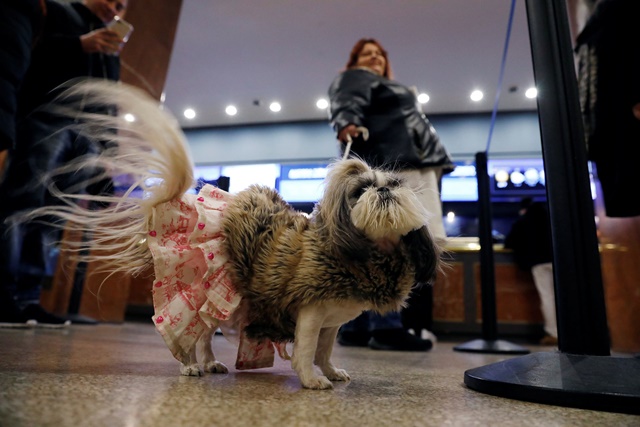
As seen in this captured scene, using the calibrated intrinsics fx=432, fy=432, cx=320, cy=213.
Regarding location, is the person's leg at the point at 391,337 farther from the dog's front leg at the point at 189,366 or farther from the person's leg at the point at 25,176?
the person's leg at the point at 25,176

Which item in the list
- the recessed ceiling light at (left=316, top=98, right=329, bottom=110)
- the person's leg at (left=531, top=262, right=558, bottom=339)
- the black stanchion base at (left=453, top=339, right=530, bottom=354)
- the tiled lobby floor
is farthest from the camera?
the recessed ceiling light at (left=316, top=98, right=329, bottom=110)

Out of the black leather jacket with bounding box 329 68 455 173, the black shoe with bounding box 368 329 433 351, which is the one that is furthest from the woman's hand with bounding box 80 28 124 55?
the black shoe with bounding box 368 329 433 351

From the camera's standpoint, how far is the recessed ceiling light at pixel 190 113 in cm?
652

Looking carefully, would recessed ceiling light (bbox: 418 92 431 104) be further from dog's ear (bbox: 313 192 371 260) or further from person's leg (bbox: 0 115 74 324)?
dog's ear (bbox: 313 192 371 260)

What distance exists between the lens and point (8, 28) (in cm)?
137

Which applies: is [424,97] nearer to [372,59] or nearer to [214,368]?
[372,59]

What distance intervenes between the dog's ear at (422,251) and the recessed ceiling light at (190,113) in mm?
6209

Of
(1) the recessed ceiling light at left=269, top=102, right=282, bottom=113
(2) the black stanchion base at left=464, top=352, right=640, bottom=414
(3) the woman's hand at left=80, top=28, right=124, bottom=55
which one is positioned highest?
(1) the recessed ceiling light at left=269, top=102, right=282, bottom=113

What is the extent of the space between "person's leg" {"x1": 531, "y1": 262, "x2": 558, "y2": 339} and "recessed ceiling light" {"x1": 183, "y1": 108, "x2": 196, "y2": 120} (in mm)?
5088

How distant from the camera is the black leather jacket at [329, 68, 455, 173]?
6.31 ft

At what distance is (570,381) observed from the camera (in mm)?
748

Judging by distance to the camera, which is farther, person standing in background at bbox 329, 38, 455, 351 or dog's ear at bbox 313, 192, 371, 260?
person standing in background at bbox 329, 38, 455, 351

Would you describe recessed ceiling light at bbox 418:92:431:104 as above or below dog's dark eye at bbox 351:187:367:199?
above

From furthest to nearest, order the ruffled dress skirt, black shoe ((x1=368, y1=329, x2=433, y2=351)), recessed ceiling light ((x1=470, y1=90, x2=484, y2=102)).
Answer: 1. recessed ceiling light ((x1=470, y1=90, x2=484, y2=102))
2. black shoe ((x1=368, y1=329, x2=433, y2=351))
3. the ruffled dress skirt
